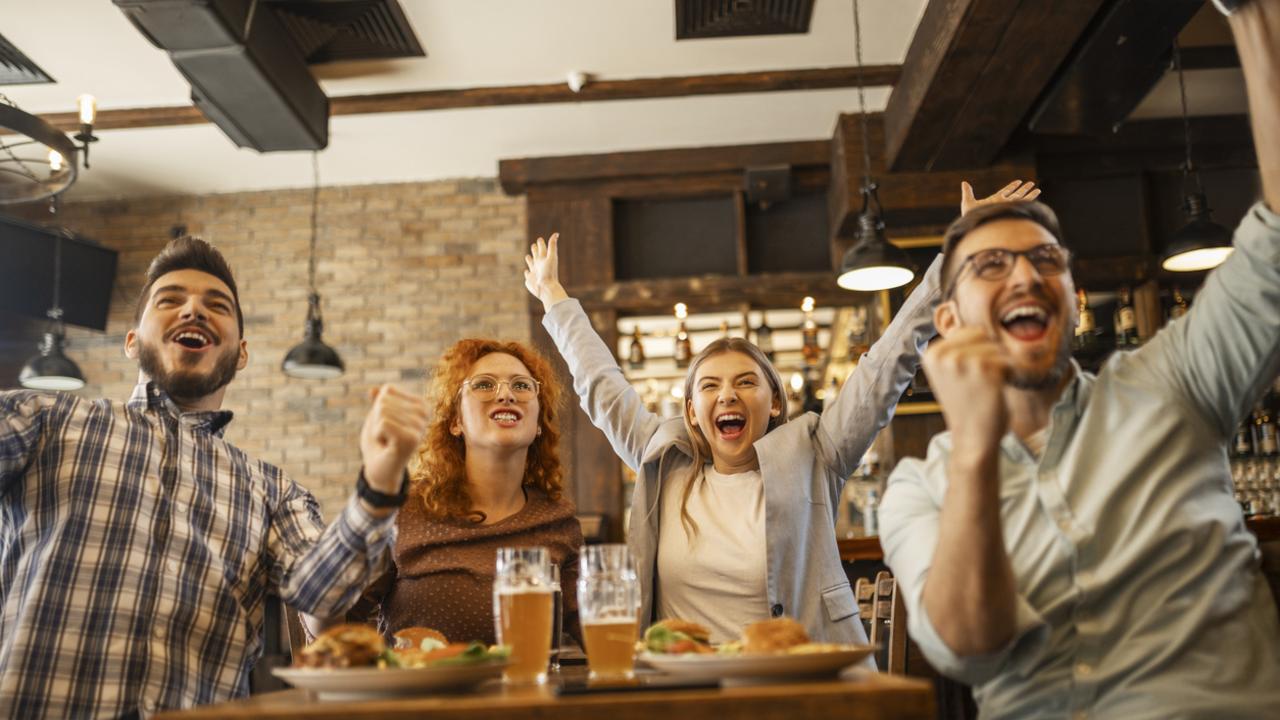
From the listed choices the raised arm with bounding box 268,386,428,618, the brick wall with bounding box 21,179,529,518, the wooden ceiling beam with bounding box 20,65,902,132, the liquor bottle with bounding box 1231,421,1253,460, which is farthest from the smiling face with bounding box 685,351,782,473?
the liquor bottle with bounding box 1231,421,1253,460

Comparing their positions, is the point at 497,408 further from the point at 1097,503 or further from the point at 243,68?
the point at 243,68

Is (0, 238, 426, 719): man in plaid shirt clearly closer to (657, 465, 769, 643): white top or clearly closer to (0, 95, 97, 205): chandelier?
(657, 465, 769, 643): white top

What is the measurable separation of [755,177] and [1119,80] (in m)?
2.16

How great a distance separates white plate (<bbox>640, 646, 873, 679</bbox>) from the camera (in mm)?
1209

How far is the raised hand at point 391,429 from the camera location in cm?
149

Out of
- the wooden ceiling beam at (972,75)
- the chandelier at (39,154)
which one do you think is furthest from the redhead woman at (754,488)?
the chandelier at (39,154)

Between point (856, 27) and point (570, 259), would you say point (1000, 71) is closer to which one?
point (856, 27)

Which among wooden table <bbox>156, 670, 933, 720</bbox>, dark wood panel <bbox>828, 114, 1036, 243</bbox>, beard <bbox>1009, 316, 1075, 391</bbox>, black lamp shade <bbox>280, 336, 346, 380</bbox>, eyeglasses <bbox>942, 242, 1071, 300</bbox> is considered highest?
dark wood panel <bbox>828, 114, 1036, 243</bbox>

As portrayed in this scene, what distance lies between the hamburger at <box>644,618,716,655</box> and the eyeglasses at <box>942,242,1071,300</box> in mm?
649

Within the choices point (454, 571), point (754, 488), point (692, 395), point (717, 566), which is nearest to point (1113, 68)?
point (692, 395)

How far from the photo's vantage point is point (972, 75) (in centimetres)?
461

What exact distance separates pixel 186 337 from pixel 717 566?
3.82 ft

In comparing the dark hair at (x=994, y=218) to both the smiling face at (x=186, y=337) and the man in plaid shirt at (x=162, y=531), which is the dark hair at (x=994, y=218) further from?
the smiling face at (x=186, y=337)

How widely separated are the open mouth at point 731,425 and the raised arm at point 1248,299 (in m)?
1.13
